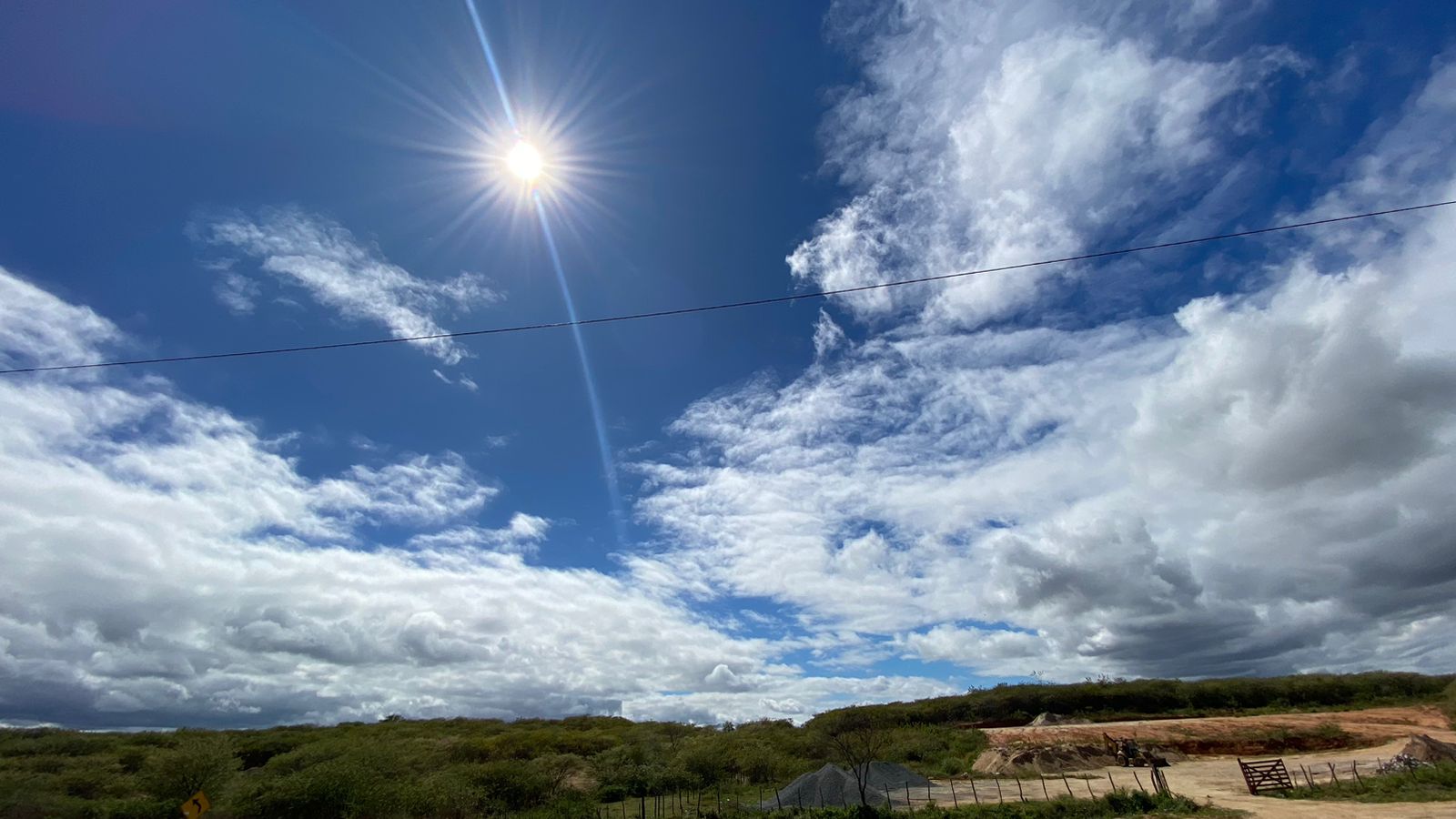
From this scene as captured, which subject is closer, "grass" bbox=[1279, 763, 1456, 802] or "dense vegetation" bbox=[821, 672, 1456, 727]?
"grass" bbox=[1279, 763, 1456, 802]

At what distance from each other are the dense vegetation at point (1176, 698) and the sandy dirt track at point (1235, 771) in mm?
13976

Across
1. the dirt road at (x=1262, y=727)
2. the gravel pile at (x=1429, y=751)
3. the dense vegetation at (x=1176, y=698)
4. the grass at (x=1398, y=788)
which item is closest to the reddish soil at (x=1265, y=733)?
the dirt road at (x=1262, y=727)

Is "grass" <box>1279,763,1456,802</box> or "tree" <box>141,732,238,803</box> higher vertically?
"tree" <box>141,732,238,803</box>

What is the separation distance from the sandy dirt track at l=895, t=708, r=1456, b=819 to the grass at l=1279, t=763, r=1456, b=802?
132 cm

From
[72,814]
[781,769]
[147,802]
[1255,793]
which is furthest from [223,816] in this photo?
[1255,793]

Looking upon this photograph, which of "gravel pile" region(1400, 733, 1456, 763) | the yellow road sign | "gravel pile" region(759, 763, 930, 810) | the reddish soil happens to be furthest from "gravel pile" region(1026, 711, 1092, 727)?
the yellow road sign

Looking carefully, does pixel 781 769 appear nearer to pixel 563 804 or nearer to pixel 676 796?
pixel 676 796

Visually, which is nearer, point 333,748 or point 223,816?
point 223,816

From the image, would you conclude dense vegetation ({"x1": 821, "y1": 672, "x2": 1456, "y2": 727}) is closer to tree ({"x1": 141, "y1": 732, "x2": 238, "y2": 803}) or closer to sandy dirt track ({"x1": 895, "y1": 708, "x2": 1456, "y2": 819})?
sandy dirt track ({"x1": 895, "y1": 708, "x2": 1456, "y2": 819})

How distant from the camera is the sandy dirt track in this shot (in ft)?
82.7

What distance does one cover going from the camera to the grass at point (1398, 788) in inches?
1013

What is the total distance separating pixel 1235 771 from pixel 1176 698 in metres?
48.7

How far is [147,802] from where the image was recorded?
31031 millimetres

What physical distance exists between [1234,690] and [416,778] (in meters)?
91.8
